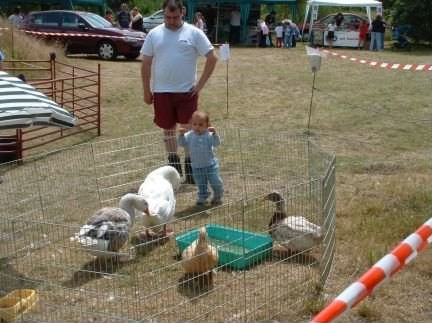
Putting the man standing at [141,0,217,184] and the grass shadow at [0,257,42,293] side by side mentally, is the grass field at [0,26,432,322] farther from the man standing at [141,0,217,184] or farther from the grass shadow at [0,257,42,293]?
the grass shadow at [0,257,42,293]

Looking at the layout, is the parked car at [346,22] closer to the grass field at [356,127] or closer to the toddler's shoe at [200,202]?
the grass field at [356,127]

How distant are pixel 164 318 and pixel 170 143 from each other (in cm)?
291

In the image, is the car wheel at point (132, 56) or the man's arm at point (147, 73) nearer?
the man's arm at point (147, 73)

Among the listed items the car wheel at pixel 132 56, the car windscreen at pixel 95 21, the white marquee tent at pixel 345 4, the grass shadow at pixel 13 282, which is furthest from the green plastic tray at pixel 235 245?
the white marquee tent at pixel 345 4

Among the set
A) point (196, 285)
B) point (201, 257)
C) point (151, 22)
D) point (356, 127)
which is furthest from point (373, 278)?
point (151, 22)

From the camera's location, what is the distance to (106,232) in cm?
396

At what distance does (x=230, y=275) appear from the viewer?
407cm

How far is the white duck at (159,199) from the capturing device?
447 centimetres

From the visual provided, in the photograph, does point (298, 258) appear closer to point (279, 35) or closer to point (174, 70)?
point (174, 70)

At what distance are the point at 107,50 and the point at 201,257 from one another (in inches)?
580

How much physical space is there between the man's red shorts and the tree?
19.6 meters

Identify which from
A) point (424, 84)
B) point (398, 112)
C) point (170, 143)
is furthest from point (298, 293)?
point (424, 84)

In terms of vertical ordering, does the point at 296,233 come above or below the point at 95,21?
below

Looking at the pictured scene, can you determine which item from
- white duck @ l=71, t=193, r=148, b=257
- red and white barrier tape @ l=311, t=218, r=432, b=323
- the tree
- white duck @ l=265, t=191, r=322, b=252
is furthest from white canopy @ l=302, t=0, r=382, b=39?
red and white barrier tape @ l=311, t=218, r=432, b=323
